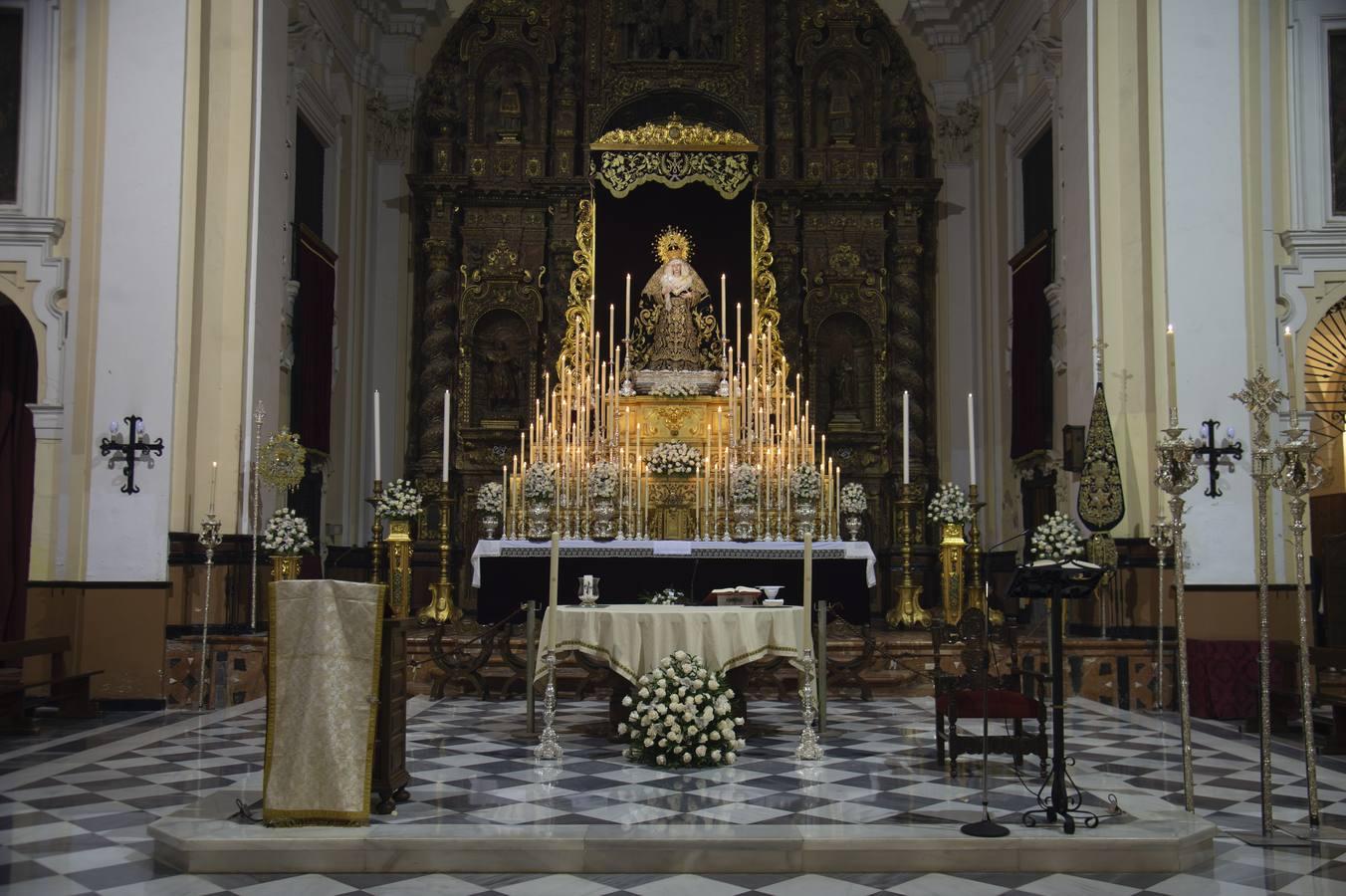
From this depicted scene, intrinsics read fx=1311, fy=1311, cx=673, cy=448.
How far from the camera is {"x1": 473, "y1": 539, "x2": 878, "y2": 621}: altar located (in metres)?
12.1

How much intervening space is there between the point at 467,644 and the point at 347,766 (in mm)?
4705

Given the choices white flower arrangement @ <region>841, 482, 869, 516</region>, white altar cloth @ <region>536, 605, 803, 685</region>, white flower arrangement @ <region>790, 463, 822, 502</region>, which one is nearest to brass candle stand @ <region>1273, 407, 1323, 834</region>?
white altar cloth @ <region>536, 605, 803, 685</region>

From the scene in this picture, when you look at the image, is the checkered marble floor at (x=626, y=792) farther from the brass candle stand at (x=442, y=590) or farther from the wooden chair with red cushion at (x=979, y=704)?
the brass candle stand at (x=442, y=590)

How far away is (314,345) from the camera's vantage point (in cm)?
1452

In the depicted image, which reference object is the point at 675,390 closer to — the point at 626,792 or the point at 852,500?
the point at 852,500

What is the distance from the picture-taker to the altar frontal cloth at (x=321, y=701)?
600 cm

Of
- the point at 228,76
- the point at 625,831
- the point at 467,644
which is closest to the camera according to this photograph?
the point at 625,831

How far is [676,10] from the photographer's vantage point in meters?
17.0

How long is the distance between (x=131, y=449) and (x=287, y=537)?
1.45 metres

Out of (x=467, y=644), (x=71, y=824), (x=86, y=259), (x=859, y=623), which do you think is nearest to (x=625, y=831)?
(x=71, y=824)

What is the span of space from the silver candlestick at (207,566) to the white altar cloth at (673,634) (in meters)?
3.42

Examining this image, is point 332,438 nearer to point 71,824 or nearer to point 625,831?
point 71,824

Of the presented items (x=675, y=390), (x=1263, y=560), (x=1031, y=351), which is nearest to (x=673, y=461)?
(x=675, y=390)

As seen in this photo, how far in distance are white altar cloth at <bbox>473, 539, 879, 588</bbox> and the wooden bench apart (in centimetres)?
344
